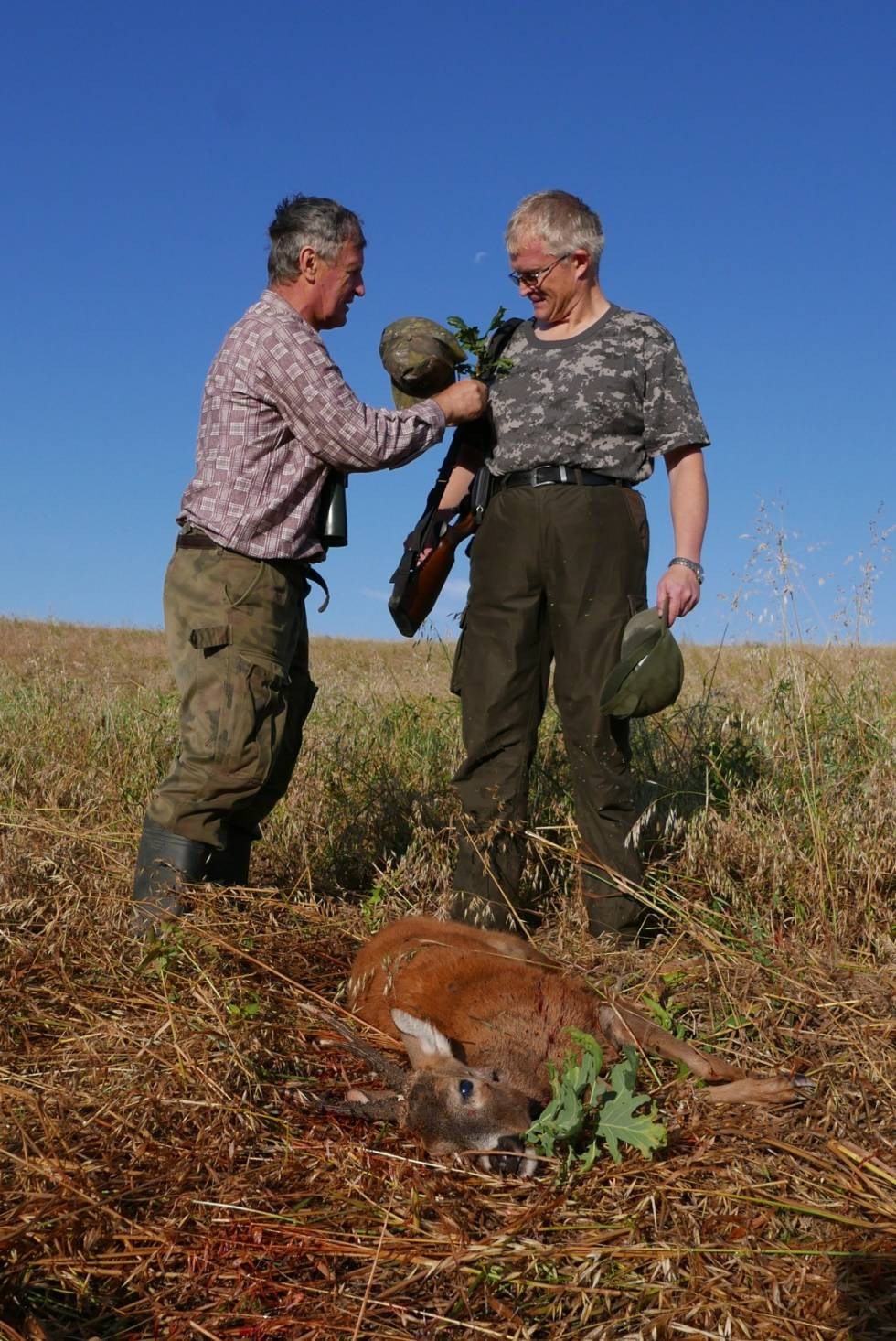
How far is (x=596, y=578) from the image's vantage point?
451 cm

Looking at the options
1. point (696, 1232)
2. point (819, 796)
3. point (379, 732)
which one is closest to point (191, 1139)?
point (696, 1232)

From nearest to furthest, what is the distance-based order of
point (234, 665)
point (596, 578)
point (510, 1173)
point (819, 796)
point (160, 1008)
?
point (510, 1173) < point (160, 1008) < point (234, 665) < point (596, 578) < point (819, 796)

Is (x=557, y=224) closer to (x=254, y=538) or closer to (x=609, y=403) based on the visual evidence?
(x=609, y=403)

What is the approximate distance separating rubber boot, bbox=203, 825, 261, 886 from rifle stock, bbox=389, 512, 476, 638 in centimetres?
114

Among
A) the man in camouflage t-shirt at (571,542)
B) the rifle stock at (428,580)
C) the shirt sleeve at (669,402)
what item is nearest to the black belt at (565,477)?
the man in camouflage t-shirt at (571,542)

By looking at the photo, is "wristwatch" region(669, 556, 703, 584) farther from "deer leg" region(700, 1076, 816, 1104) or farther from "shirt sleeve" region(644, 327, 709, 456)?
"deer leg" region(700, 1076, 816, 1104)

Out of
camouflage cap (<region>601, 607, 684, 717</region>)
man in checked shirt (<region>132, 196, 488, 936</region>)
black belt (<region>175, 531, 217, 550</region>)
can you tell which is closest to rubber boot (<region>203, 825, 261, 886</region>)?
man in checked shirt (<region>132, 196, 488, 936</region>)

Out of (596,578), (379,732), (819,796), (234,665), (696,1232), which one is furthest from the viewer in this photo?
(379,732)

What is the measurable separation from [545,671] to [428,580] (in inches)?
26.2

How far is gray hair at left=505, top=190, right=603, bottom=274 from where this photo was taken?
4504 millimetres

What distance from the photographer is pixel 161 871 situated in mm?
4215

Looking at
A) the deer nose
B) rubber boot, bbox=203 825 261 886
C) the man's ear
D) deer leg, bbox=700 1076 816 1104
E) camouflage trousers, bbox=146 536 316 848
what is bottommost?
the deer nose

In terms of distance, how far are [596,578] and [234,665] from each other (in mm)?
1496

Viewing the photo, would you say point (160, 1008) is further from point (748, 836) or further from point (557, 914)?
point (748, 836)
